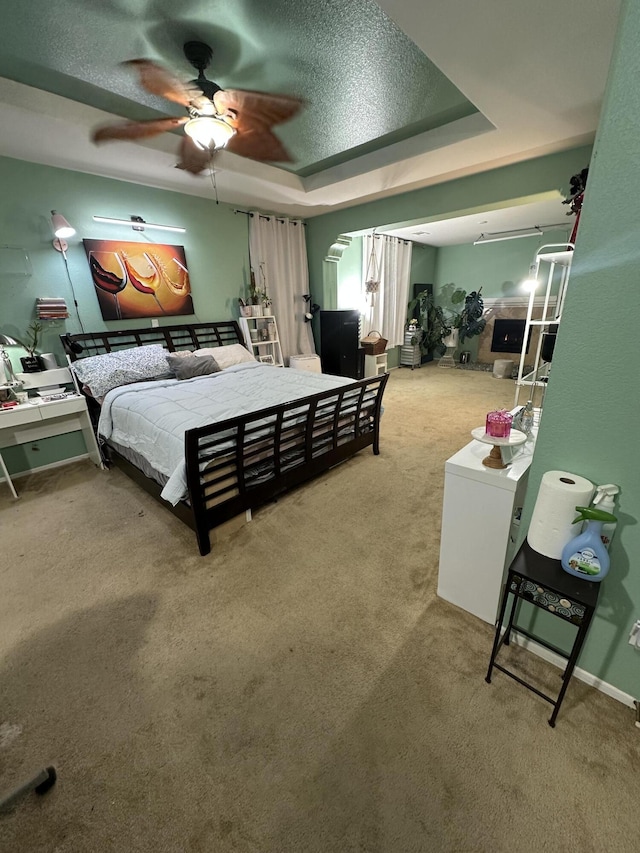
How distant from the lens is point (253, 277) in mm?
4383

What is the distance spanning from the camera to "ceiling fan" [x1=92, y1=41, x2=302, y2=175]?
1.81m

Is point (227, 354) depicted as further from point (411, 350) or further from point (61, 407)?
point (411, 350)

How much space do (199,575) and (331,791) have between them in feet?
3.74

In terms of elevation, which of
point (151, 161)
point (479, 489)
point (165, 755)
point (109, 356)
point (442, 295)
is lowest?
point (165, 755)

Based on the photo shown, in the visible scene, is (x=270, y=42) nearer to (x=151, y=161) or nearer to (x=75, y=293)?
(x=151, y=161)

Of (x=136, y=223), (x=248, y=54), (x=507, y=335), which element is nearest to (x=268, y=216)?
(x=136, y=223)

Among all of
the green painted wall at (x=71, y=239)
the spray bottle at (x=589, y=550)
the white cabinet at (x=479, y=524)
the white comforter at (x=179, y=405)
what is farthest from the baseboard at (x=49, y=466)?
the spray bottle at (x=589, y=550)

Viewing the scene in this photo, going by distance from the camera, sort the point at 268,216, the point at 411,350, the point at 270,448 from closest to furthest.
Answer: the point at 270,448
the point at 268,216
the point at 411,350

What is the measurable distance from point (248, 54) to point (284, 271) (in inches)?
114

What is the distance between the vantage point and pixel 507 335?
643 centimetres

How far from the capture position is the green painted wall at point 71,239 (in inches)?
111

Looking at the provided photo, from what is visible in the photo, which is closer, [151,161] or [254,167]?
[151,161]

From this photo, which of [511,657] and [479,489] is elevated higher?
[479,489]

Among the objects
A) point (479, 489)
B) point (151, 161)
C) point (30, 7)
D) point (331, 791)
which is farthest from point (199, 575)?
point (151, 161)
